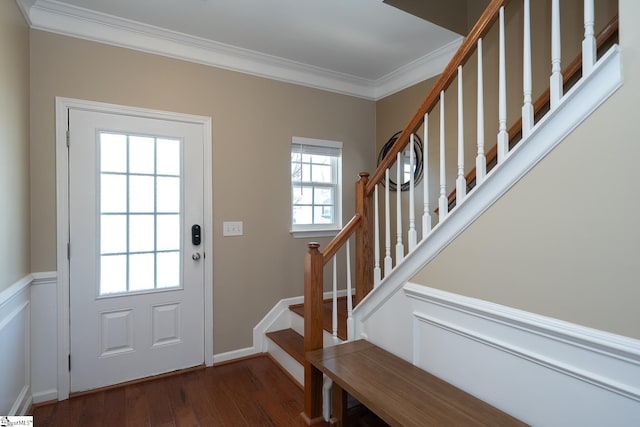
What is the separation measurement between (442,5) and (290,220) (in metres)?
2.15

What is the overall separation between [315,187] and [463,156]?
1.82m

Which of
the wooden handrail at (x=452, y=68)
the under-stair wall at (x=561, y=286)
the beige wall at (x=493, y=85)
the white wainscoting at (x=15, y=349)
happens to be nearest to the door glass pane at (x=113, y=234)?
the white wainscoting at (x=15, y=349)

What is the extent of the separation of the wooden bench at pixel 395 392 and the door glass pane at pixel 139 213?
4.70ft

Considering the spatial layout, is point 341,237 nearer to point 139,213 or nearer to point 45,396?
point 139,213

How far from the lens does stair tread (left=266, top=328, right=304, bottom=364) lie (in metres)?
2.45

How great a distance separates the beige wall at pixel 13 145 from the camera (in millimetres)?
1699

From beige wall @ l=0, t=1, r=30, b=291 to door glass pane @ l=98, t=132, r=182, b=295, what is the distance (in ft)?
1.37

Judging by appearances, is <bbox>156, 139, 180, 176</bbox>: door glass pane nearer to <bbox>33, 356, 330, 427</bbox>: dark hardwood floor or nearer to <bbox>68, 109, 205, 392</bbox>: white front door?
<bbox>68, 109, 205, 392</bbox>: white front door

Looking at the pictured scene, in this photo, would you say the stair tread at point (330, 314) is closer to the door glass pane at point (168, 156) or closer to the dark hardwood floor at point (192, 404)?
the dark hardwood floor at point (192, 404)

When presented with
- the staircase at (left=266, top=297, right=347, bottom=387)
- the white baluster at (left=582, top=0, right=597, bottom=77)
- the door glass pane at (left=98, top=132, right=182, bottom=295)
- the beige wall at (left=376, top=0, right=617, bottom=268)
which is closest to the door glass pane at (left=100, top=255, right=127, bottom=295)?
the door glass pane at (left=98, top=132, right=182, bottom=295)

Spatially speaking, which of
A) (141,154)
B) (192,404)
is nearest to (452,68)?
(141,154)

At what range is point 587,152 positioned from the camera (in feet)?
3.57

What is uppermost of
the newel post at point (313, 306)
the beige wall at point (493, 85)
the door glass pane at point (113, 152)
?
the beige wall at point (493, 85)

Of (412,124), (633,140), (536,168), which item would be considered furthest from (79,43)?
(633,140)
